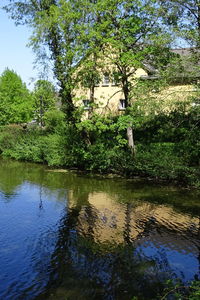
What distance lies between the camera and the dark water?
278 inches

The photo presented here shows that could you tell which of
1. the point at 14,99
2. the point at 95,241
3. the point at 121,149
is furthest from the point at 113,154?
the point at 14,99

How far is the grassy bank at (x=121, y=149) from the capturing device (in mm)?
17906

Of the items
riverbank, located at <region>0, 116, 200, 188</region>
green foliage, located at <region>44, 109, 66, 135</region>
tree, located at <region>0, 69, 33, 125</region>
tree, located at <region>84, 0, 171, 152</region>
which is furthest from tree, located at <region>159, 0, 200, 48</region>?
tree, located at <region>0, 69, 33, 125</region>

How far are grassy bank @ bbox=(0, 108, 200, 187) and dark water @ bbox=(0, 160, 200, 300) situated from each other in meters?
1.77

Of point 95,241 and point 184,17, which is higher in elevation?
point 184,17

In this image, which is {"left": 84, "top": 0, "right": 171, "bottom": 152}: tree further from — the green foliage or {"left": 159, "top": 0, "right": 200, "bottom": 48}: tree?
the green foliage

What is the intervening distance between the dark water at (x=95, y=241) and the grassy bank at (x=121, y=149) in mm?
1766

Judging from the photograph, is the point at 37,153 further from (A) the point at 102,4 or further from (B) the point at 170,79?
(B) the point at 170,79

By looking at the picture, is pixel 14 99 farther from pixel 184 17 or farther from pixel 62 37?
pixel 184 17

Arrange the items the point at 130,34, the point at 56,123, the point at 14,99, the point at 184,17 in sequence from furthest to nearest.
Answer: the point at 14,99 → the point at 56,123 → the point at 130,34 → the point at 184,17

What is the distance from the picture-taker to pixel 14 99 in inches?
1837

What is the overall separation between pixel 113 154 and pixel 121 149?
50.3 inches

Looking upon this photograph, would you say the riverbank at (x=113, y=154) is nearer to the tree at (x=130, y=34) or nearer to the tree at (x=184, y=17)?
the tree at (x=130, y=34)

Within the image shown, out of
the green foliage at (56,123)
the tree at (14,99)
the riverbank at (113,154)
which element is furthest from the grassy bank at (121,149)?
the tree at (14,99)
